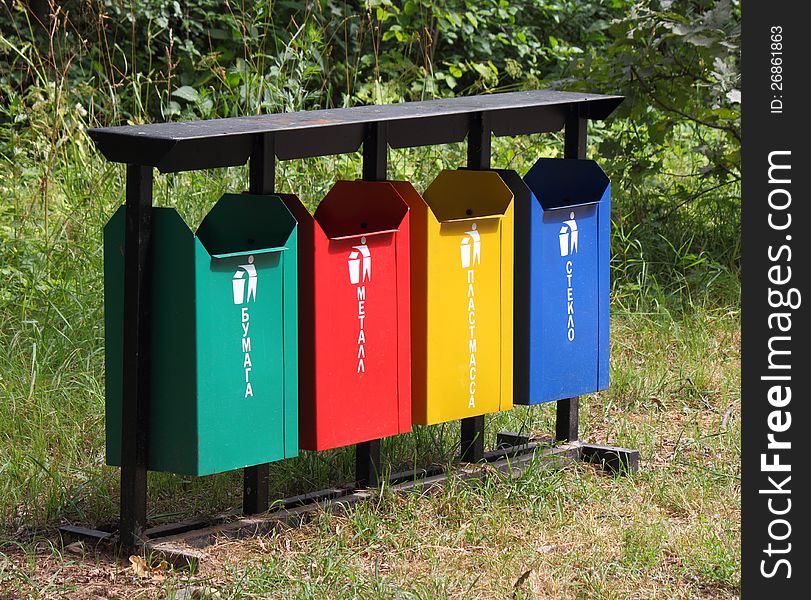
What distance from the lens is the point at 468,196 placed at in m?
4.50

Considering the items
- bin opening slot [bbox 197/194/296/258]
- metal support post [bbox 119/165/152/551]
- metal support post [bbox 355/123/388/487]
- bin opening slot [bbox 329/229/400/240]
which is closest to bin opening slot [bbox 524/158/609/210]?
metal support post [bbox 355/123/388/487]

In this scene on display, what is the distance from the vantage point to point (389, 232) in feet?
13.2

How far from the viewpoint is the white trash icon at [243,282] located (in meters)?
3.69

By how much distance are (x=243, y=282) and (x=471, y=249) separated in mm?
872

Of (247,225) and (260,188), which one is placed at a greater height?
(260,188)

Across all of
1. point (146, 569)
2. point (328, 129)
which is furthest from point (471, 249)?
point (146, 569)

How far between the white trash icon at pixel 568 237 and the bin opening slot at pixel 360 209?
2.33ft

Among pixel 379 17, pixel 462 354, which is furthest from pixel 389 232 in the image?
pixel 379 17

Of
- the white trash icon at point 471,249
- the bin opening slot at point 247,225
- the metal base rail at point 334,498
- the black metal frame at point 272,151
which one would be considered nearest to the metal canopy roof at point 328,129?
the black metal frame at point 272,151

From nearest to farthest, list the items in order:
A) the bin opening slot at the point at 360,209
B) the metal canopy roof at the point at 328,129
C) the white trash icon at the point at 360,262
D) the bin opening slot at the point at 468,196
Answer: the metal canopy roof at the point at 328,129
the white trash icon at the point at 360,262
the bin opening slot at the point at 360,209
the bin opening slot at the point at 468,196

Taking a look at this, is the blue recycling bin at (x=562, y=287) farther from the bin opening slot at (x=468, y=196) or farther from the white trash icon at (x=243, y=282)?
the white trash icon at (x=243, y=282)

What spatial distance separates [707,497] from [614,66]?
11.2 feet

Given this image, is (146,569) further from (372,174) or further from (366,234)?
(372,174)
